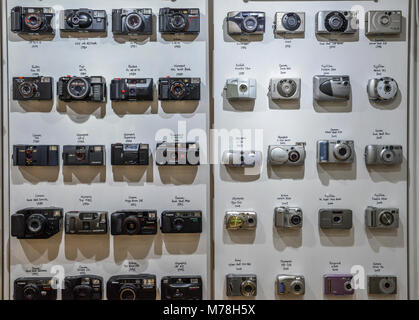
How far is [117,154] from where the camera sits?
9.51ft

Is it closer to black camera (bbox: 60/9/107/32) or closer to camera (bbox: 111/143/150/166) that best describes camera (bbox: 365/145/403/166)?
camera (bbox: 111/143/150/166)

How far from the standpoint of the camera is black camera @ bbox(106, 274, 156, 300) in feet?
9.46

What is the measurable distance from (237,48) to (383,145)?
62.4 inches

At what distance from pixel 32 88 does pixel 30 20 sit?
60cm

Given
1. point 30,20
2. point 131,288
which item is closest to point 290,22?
point 30,20

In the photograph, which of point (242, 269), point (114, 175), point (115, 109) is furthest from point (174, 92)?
point (242, 269)

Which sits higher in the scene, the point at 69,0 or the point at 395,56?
the point at 69,0

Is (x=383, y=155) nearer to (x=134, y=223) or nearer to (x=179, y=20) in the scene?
(x=179, y=20)

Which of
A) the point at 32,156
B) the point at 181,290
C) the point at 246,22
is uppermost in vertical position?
the point at 246,22

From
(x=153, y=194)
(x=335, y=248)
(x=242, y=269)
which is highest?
(x=153, y=194)

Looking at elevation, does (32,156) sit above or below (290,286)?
above

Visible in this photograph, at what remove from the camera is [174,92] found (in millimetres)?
2898

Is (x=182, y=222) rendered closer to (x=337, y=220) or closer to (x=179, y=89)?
(x=179, y=89)

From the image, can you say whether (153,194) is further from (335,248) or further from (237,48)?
(335,248)
